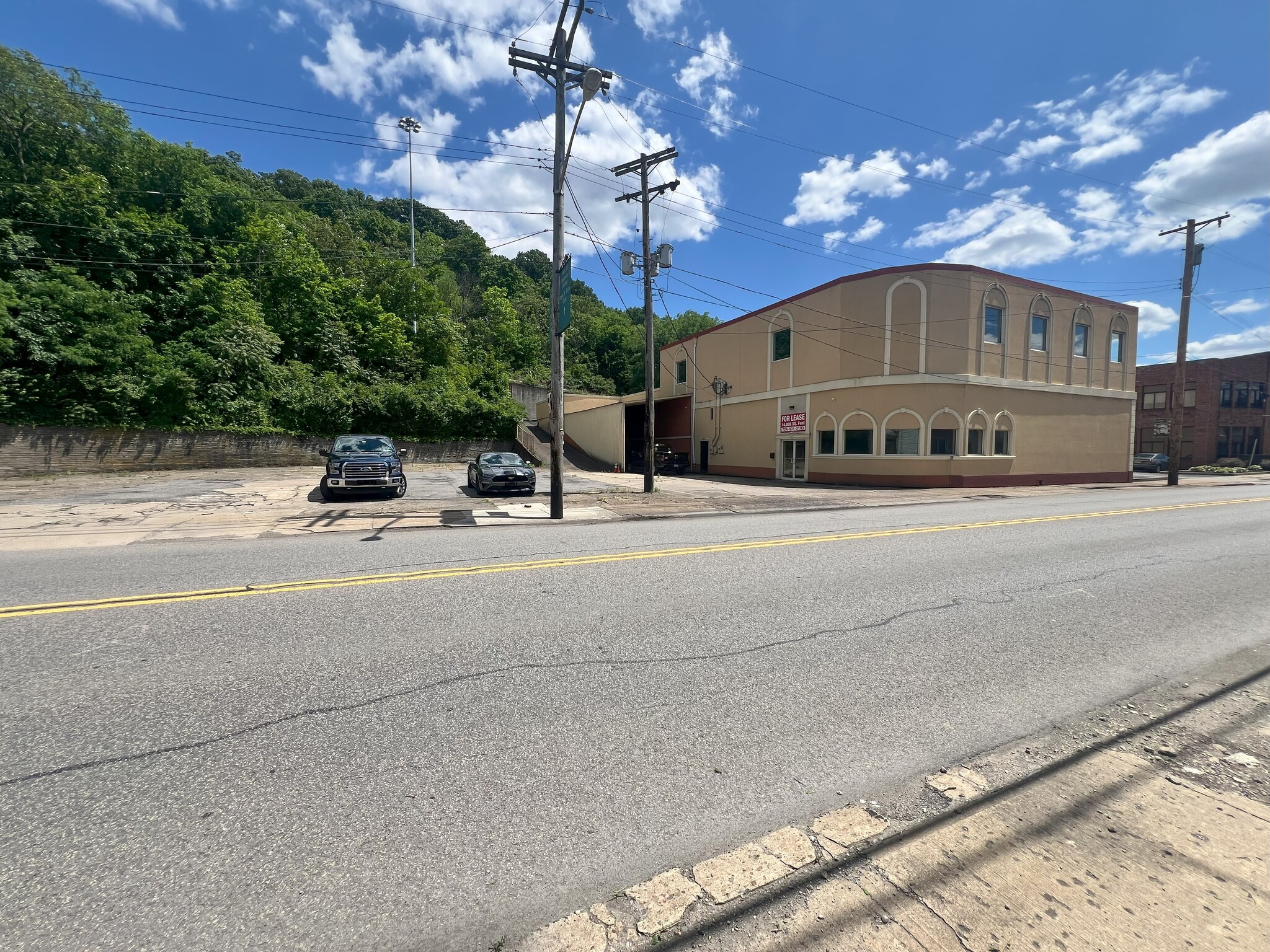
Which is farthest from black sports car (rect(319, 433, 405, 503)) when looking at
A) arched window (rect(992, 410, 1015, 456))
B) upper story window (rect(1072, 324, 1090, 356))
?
upper story window (rect(1072, 324, 1090, 356))

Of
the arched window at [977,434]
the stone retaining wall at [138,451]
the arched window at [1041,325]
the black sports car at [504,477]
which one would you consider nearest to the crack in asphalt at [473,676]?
the black sports car at [504,477]

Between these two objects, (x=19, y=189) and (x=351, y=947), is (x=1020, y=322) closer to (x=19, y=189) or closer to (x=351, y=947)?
(x=351, y=947)

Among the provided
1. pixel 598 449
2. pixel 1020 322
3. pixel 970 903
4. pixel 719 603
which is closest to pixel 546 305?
pixel 598 449

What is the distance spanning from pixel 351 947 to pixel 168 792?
1.51m

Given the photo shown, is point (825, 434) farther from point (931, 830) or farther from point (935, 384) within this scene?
point (931, 830)

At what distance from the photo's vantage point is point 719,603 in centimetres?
561

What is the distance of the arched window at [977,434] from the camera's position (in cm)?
2356

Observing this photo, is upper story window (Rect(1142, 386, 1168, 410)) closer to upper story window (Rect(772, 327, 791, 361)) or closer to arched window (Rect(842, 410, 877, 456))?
arched window (Rect(842, 410, 877, 456))

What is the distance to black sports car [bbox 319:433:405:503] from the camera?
15.4 m

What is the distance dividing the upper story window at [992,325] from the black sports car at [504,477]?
68.4ft

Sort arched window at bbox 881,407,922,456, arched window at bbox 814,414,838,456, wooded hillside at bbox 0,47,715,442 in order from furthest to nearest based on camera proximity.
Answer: arched window at bbox 814,414,838,456
arched window at bbox 881,407,922,456
wooded hillside at bbox 0,47,715,442

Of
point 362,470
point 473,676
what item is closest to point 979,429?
point 362,470

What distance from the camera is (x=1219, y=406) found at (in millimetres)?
44344

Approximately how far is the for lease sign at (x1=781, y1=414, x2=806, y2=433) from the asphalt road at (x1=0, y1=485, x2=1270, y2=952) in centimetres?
1982
